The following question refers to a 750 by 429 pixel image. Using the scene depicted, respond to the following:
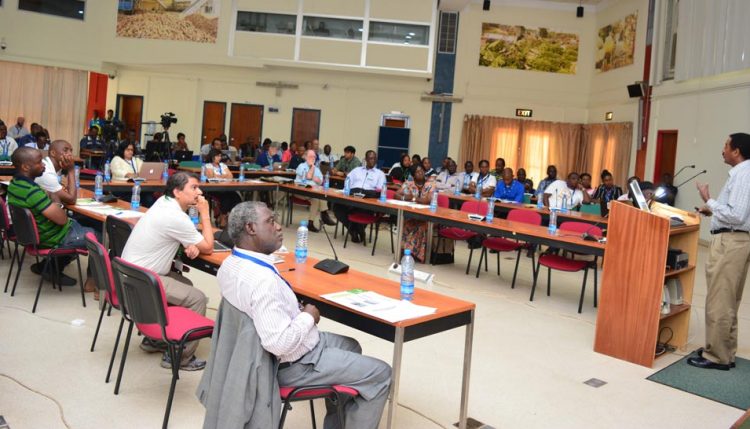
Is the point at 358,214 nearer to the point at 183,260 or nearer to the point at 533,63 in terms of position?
the point at 183,260

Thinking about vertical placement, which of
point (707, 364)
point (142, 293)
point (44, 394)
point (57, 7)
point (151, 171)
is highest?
point (57, 7)

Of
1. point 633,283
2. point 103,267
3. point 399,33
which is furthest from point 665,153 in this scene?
point 103,267

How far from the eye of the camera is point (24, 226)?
4.96 meters

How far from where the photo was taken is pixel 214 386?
2.55 meters

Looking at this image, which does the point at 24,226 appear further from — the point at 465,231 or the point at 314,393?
the point at 465,231

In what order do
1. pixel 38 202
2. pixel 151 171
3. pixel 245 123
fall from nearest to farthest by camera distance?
1. pixel 38 202
2. pixel 151 171
3. pixel 245 123

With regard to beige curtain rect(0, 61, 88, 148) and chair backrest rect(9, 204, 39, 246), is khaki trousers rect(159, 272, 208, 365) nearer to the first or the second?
chair backrest rect(9, 204, 39, 246)

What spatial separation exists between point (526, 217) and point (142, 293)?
5133 mm

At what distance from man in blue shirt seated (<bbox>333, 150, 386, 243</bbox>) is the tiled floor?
3765 millimetres

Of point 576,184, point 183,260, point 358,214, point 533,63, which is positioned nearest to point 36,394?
point 183,260

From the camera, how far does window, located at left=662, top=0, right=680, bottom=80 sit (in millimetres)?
13008

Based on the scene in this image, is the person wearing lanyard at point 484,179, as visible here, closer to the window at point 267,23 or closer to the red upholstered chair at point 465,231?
the red upholstered chair at point 465,231

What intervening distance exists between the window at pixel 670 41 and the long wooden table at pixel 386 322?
1169cm

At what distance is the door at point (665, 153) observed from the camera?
13.0m
